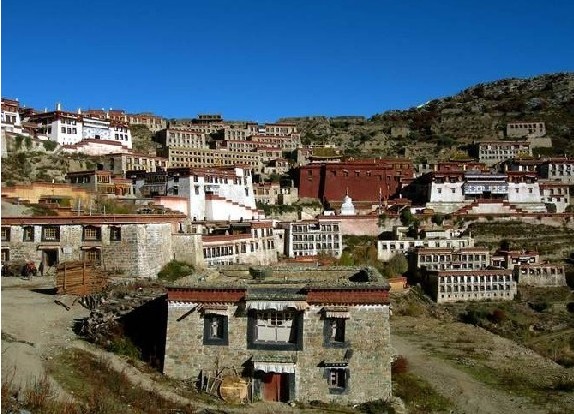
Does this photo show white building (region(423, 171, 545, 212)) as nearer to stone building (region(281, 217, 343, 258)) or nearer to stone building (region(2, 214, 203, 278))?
stone building (region(281, 217, 343, 258))

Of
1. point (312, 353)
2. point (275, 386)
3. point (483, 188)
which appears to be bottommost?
point (275, 386)

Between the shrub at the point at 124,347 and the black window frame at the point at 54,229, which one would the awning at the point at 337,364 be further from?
the black window frame at the point at 54,229

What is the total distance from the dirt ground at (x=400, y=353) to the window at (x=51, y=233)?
75.6 inches

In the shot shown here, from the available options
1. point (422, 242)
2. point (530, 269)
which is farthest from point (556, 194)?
point (422, 242)

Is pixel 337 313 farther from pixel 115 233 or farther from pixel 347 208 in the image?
pixel 347 208

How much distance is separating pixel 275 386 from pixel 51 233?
16305mm

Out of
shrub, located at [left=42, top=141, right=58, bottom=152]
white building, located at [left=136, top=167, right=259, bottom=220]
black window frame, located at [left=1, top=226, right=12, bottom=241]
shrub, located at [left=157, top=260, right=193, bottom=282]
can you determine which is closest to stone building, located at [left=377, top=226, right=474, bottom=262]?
white building, located at [left=136, top=167, right=259, bottom=220]

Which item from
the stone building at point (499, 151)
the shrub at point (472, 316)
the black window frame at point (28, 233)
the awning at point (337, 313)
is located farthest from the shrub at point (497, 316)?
the stone building at point (499, 151)

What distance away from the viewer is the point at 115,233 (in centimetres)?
2798

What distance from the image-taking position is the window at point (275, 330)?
16109 millimetres

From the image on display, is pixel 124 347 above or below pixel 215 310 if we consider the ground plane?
below

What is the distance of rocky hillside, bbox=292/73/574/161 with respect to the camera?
100188mm

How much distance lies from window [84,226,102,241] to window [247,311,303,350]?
1415 centimetres

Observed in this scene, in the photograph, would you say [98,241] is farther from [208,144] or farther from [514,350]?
[208,144]
